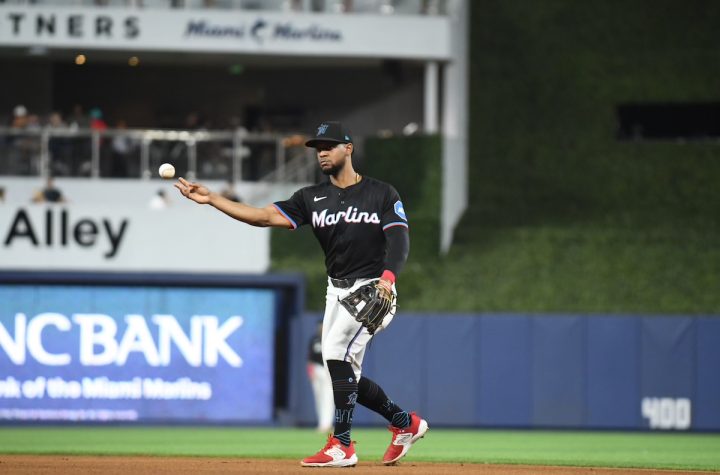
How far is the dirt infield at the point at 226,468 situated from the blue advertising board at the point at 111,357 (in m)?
11.1

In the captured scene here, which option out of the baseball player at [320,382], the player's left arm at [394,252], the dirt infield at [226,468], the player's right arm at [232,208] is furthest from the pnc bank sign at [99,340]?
the player's left arm at [394,252]

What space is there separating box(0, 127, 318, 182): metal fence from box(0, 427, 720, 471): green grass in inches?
210

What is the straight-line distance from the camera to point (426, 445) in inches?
656

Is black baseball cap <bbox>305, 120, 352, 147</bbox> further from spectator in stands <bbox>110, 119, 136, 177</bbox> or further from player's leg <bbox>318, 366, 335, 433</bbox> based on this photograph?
spectator in stands <bbox>110, 119, 136, 177</bbox>

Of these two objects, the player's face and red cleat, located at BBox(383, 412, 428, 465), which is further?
red cleat, located at BBox(383, 412, 428, 465)

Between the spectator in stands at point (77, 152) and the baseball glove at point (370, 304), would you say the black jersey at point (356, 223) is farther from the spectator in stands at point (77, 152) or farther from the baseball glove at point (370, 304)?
the spectator in stands at point (77, 152)

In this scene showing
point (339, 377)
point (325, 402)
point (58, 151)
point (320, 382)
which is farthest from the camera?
point (58, 151)

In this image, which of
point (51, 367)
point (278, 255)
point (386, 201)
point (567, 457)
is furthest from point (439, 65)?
point (386, 201)

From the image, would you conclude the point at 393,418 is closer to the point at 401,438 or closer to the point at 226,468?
the point at 401,438

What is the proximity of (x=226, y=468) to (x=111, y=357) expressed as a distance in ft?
41.9

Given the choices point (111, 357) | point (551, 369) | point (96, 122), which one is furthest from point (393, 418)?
point (96, 122)

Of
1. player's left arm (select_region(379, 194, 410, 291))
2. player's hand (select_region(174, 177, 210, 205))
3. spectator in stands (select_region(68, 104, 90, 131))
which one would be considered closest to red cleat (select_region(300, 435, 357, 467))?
player's left arm (select_region(379, 194, 410, 291))

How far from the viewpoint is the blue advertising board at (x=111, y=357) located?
22.6m

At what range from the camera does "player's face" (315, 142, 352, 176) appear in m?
10.2
